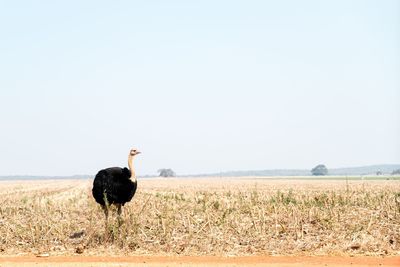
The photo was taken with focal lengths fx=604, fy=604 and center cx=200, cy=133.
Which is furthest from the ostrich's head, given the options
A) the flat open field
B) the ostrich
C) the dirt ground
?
the dirt ground

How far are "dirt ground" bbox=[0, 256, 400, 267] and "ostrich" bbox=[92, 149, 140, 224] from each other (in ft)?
10.4

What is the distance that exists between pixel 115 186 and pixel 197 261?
485cm

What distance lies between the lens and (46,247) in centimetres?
1579

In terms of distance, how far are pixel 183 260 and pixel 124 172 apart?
4.81 metres

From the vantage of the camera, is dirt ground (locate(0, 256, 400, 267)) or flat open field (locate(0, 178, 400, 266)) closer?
dirt ground (locate(0, 256, 400, 267))

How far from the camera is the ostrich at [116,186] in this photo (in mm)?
17531

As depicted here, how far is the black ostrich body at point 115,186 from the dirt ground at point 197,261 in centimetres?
328

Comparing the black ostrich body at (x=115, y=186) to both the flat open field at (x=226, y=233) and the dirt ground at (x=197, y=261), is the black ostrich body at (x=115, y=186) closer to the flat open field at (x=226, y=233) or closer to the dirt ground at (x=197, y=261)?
the flat open field at (x=226, y=233)

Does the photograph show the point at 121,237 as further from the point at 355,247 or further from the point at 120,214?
the point at 355,247

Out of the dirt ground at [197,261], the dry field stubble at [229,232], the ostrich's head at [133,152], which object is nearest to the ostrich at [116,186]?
the ostrich's head at [133,152]

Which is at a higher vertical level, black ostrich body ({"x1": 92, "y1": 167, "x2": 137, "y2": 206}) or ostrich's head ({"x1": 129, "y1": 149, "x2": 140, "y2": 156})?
ostrich's head ({"x1": 129, "y1": 149, "x2": 140, "y2": 156})

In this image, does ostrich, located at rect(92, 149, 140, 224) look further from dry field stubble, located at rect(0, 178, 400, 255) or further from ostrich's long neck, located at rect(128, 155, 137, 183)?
dry field stubble, located at rect(0, 178, 400, 255)

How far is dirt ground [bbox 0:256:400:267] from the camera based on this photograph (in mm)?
12984

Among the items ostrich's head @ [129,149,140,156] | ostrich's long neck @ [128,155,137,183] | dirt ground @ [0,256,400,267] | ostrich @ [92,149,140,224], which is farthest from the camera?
ostrich's head @ [129,149,140,156]
